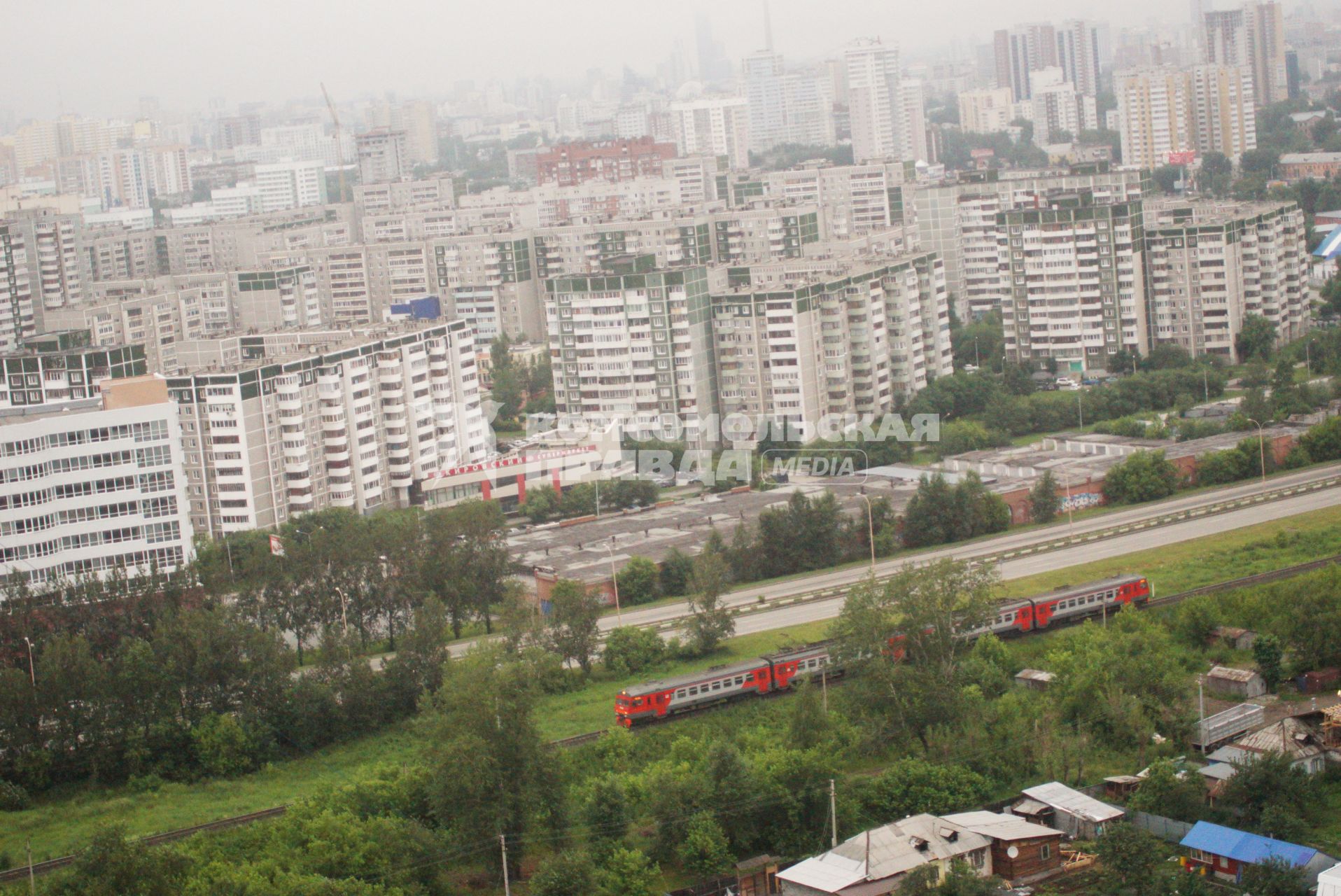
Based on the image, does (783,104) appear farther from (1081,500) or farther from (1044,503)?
(1044,503)

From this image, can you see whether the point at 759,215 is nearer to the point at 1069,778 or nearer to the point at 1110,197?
the point at 1110,197

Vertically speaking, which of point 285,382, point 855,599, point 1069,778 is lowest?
point 1069,778

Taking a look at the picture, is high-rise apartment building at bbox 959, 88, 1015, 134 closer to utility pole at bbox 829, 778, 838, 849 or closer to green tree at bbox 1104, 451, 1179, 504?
green tree at bbox 1104, 451, 1179, 504

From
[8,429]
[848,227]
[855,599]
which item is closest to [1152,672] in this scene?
[855,599]

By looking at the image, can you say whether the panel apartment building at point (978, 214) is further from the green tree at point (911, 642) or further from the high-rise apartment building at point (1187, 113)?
the green tree at point (911, 642)

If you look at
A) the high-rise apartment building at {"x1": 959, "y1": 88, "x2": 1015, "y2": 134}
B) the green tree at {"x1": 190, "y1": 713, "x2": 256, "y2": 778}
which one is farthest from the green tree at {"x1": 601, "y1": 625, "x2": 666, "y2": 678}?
the high-rise apartment building at {"x1": 959, "y1": 88, "x2": 1015, "y2": 134}

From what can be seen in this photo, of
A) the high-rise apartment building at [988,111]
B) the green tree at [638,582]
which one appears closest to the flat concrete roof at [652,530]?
the green tree at [638,582]
